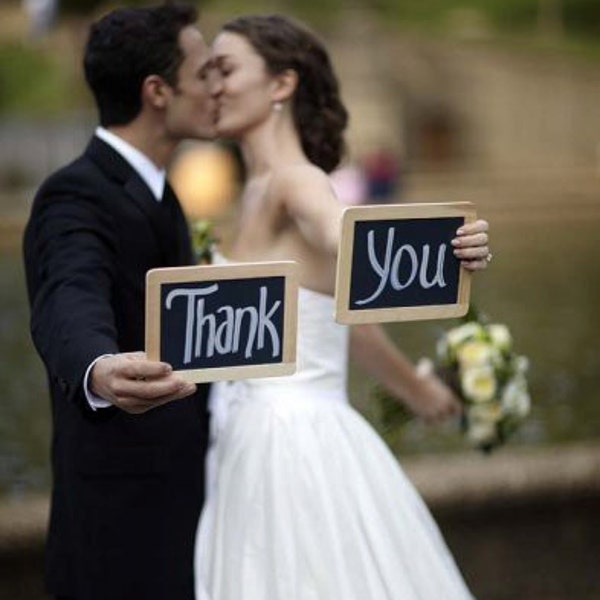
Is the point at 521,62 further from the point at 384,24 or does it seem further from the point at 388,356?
the point at 388,356

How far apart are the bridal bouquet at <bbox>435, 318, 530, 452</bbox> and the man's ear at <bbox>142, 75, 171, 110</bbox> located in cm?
134

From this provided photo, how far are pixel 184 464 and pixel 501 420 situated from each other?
1.29 meters

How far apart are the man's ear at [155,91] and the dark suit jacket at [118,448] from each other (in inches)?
5.6

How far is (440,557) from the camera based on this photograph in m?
3.43

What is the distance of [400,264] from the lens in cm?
287

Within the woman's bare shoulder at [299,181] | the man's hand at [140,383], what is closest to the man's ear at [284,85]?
the woman's bare shoulder at [299,181]

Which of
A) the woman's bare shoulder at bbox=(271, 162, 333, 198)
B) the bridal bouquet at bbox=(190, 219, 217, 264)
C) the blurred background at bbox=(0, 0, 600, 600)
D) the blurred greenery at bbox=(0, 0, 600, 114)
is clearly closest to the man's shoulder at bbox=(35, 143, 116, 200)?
the woman's bare shoulder at bbox=(271, 162, 333, 198)

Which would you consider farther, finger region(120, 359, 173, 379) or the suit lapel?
the suit lapel

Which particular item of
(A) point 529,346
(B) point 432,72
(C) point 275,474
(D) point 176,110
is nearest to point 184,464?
Result: (C) point 275,474

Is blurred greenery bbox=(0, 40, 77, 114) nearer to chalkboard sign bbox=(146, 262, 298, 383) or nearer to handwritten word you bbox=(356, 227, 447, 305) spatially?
handwritten word you bbox=(356, 227, 447, 305)

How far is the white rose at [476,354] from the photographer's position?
4219 mm

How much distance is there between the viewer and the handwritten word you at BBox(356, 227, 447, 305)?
112 inches

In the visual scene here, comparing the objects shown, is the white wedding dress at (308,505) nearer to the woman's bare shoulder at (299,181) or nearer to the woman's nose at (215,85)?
the woman's bare shoulder at (299,181)

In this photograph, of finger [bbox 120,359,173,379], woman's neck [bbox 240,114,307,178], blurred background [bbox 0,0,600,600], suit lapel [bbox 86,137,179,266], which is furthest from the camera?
blurred background [bbox 0,0,600,600]
